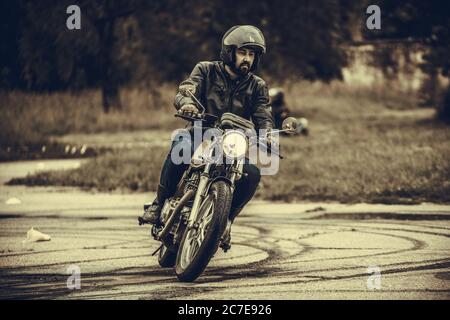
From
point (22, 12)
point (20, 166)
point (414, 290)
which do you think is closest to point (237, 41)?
point (414, 290)

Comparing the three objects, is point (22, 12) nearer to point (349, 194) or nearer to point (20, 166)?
point (20, 166)

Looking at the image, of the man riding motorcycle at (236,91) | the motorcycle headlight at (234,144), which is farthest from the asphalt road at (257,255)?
the motorcycle headlight at (234,144)

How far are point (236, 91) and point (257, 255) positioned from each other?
1637 mm

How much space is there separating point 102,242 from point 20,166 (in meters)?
10.8

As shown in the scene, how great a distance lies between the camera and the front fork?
839 cm

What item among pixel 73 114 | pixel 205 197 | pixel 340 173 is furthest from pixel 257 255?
pixel 73 114

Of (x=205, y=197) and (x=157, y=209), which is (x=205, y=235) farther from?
(x=157, y=209)

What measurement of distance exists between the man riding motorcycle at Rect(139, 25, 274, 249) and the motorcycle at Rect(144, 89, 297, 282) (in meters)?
0.18

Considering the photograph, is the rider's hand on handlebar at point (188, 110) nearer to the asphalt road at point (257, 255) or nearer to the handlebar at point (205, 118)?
the handlebar at point (205, 118)

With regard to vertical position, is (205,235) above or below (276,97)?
below

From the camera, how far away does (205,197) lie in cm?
842

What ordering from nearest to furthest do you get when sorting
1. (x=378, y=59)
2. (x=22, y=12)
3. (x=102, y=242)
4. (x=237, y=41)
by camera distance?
(x=237, y=41)
(x=102, y=242)
(x=22, y=12)
(x=378, y=59)

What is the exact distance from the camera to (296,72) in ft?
160

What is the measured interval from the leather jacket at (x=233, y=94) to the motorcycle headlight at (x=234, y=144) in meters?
0.81
